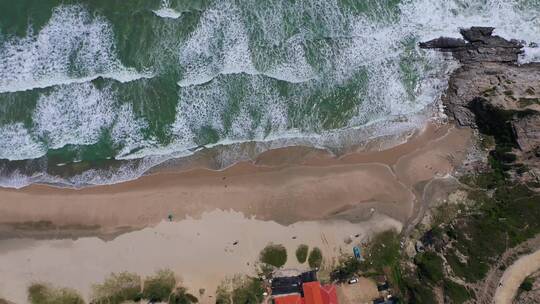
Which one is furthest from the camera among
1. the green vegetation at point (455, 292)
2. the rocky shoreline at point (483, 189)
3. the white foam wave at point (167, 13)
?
the white foam wave at point (167, 13)

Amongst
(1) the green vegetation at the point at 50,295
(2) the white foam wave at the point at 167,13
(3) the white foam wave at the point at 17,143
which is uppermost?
(2) the white foam wave at the point at 167,13

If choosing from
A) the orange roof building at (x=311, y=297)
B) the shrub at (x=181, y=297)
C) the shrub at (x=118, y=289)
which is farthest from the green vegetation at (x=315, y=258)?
the shrub at (x=118, y=289)

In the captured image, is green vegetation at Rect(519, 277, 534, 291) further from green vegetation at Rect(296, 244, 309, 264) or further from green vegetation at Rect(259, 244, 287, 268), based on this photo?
green vegetation at Rect(259, 244, 287, 268)

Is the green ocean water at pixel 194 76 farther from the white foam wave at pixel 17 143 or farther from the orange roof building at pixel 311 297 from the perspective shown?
the orange roof building at pixel 311 297

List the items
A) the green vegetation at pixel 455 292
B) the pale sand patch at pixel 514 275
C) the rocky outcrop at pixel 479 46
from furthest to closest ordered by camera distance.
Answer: the rocky outcrop at pixel 479 46 → the green vegetation at pixel 455 292 → the pale sand patch at pixel 514 275

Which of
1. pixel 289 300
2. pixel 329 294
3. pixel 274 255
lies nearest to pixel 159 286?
pixel 274 255

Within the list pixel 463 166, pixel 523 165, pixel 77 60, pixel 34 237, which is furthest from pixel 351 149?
pixel 34 237

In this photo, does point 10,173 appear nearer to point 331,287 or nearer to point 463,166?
point 331,287
